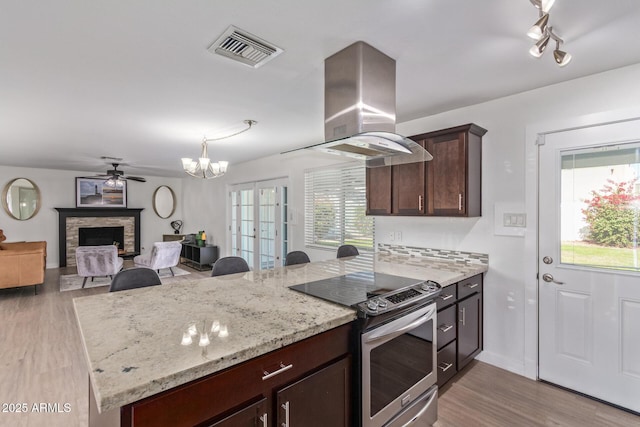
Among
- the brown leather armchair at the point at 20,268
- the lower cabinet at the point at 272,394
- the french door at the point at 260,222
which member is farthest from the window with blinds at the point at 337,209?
the brown leather armchair at the point at 20,268

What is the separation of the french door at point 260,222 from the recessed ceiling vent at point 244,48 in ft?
11.5

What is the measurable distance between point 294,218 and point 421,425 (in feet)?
12.2

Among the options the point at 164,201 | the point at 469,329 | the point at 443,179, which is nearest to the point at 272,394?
the point at 469,329

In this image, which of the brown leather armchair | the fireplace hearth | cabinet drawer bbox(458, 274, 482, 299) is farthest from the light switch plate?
the fireplace hearth

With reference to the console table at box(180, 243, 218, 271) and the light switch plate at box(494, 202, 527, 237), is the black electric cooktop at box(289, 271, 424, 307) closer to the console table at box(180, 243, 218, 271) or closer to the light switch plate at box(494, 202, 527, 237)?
the light switch plate at box(494, 202, 527, 237)

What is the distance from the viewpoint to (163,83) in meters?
2.45

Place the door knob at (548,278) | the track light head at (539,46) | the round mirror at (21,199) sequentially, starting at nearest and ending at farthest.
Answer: the track light head at (539,46), the door knob at (548,278), the round mirror at (21,199)

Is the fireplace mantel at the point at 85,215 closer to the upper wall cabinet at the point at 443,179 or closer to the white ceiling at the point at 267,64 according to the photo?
the white ceiling at the point at 267,64

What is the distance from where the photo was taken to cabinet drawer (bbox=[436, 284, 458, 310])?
86.3 inches

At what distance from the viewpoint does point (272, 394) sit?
1.19 m

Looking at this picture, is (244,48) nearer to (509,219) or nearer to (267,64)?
(267,64)

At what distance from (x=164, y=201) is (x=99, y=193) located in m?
1.57

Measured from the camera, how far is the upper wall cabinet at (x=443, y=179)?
2707 mm

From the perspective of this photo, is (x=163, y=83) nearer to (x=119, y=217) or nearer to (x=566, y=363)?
(x=566, y=363)
